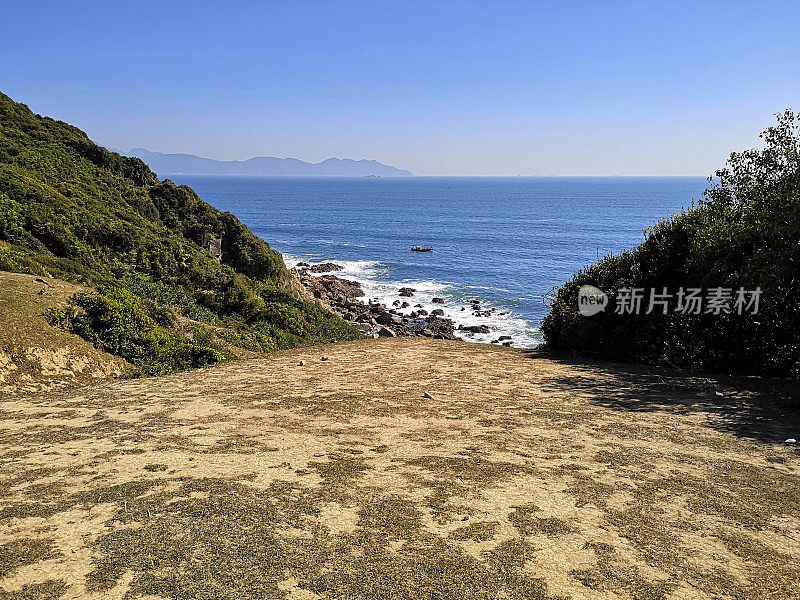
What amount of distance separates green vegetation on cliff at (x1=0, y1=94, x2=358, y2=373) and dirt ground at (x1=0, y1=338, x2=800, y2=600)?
333cm

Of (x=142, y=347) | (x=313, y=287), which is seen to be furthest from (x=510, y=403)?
(x=313, y=287)

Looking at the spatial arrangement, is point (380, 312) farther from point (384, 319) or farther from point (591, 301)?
point (591, 301)

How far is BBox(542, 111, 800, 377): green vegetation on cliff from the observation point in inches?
487

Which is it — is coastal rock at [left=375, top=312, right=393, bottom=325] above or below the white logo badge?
below

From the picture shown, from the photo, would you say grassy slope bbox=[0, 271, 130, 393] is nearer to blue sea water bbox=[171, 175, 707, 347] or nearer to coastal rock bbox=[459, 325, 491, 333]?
blue sea water bbox=[171, 175, 707, 347]

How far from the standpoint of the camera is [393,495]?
6.64m

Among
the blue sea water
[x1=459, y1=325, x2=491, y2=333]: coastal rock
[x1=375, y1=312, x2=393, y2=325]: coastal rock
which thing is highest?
the blue sea water

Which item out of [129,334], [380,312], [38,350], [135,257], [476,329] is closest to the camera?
[38,350]

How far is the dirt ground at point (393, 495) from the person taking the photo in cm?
490

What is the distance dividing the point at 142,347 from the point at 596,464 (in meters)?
11.9

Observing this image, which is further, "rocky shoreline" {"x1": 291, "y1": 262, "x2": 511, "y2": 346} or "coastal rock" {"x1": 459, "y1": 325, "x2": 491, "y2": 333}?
"coastal rock" {"x1": 459, "y1": 325, "x2": 491, "y2": 333}

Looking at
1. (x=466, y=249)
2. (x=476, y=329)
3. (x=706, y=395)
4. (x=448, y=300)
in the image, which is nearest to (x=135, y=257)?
(x=706, y=395)

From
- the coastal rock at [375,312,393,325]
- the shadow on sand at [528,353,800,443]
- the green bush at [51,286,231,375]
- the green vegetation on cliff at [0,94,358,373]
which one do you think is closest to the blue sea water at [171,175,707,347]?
the coastal rock at [375,312,393,325]

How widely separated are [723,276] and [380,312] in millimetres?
Result: 31764
